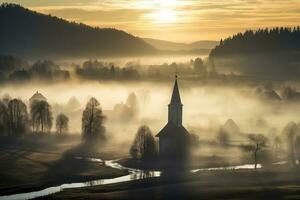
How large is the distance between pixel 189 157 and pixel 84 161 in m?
17.2

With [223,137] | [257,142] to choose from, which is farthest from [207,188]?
[223,137]

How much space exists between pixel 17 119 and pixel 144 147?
3796 cm

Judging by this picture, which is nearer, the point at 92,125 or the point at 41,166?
the point at 41,166

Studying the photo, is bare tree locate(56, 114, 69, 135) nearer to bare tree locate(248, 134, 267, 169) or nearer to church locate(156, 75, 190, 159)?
church locate(156, 75, 190, 159)

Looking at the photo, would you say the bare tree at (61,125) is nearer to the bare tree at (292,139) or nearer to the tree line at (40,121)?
the tree line at (40,121)

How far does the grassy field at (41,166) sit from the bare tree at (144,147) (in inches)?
261

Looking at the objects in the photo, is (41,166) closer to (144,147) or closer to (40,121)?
(144,147)

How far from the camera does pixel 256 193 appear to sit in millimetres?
99438

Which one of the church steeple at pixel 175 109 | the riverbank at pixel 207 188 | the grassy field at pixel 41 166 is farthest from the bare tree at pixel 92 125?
the riverbank at pixel 207 188

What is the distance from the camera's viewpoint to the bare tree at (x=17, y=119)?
155 m

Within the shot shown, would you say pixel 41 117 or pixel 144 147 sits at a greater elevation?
pixel 41 117

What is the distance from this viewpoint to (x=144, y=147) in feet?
429

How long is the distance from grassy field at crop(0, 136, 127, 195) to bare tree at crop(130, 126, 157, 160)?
6631 millimetres

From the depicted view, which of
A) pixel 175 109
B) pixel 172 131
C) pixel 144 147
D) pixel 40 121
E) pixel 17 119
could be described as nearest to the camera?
pixel 144 147
